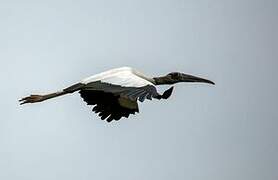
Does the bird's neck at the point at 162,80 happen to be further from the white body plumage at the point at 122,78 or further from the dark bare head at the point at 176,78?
the white body plumage at the point at 122,78

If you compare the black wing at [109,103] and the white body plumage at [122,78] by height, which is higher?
the white body plumage at [122,78]

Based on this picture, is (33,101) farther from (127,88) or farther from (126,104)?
(127,88)

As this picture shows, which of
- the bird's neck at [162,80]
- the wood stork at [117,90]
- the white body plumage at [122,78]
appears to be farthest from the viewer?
the bird's neck at [162,80]

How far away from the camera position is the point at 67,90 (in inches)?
617

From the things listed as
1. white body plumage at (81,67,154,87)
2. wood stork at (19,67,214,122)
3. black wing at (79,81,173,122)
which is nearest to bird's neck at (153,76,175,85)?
wood stork at (19,67,214,122)

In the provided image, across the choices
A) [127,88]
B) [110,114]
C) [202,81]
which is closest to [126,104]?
[110,114]

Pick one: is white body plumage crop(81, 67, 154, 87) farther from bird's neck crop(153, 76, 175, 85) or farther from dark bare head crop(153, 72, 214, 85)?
dark bare head crop(153, 72, 214, 85)

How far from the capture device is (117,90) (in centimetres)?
1417

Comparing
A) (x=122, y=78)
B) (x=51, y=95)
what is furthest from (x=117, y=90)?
(x=51, y=95)

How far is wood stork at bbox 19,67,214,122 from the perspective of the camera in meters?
13.6

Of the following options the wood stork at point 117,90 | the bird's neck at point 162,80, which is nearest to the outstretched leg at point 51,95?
the wood stork at point 117,90

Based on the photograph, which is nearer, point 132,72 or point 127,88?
point 127,88

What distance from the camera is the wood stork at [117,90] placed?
44.8 feet

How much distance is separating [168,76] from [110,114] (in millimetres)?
1317
